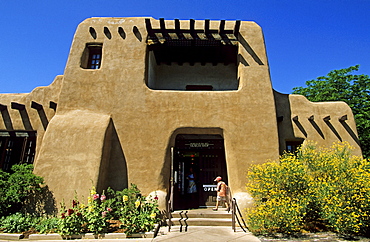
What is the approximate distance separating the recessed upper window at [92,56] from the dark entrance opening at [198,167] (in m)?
5.58

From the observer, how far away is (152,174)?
31.9 ft

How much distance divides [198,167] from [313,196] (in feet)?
17.5

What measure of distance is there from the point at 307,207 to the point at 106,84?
9.33 metres

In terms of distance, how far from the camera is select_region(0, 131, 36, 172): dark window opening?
36.7ft

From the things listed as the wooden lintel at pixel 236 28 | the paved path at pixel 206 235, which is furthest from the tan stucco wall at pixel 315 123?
the paved path at pixel 206 235

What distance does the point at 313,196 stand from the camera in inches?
314

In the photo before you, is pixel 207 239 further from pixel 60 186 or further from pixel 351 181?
pixel 60 186

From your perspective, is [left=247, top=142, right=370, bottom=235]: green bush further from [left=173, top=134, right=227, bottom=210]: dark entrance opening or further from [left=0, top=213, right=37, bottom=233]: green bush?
[left=0, top=213, right=37, bottom=233]: green bush

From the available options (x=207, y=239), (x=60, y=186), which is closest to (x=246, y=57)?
(x=207, y=239)

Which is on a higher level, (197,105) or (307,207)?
(197,105)

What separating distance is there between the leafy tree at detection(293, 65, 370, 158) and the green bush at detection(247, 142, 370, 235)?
1027 centimetres

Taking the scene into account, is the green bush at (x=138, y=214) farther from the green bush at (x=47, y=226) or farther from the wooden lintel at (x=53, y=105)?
the wooden lintel at (x=53, y=105)

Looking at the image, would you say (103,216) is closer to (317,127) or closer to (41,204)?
(41,204)

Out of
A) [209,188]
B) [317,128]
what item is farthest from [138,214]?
[317,128]
